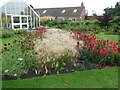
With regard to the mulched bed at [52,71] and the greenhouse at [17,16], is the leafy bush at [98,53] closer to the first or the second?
the mulched bed at [52,71]

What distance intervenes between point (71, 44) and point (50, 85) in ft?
8.98

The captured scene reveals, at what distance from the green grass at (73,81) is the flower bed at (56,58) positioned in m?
0.40

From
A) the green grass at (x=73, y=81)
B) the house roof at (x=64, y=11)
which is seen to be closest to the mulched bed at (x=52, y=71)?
the green grass at (x=73, y=81)

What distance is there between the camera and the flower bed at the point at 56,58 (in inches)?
221

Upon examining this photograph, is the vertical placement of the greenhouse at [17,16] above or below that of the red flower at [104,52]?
above

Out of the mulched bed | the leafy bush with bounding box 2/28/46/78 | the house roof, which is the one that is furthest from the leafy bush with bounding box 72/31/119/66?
the house roof

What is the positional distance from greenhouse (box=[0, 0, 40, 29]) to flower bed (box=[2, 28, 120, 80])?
19.2 m

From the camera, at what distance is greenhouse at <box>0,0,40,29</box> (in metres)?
25.7

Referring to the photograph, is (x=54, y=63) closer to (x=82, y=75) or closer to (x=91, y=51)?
(x=82, y=75)

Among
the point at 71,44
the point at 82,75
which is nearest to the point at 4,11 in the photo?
the point at 71,44

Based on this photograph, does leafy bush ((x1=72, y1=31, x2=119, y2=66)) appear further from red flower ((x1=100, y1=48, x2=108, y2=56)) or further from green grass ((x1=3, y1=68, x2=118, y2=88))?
green grass ((x1=3, y1=68, x2=118, y2=88))

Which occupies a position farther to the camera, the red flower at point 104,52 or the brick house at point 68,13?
the brick house at point 68,13

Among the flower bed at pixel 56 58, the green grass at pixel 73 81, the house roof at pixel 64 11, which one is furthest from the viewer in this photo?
the house roof at pixel 64 11

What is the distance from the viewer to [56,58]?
19.9ft
